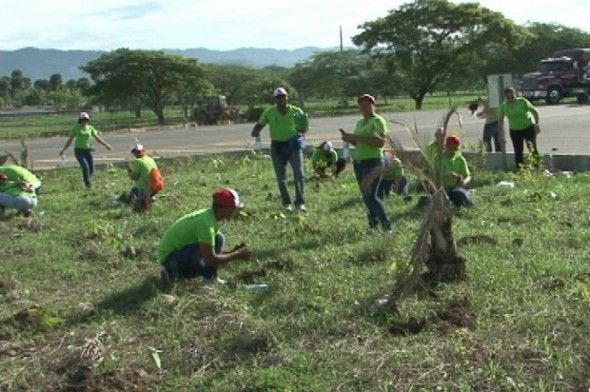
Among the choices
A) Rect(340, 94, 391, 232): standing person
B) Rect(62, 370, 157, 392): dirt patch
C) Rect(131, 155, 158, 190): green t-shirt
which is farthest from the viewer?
Rect(131, 155, 158, 190): green t-shirt

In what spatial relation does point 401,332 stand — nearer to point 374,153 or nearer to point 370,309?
point 370,309

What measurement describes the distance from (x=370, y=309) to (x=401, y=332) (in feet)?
1.65

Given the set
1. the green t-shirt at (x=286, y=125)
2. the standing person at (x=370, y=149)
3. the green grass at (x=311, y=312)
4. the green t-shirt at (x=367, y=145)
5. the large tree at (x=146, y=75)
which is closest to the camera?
the green grass at (x=311, y=312)

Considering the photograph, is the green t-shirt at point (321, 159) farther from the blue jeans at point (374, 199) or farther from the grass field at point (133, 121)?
the grass field at point (133, 121)

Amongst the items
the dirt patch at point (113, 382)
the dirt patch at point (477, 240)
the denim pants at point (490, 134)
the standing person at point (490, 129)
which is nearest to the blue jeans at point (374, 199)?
the dirt patch at point (477, 240)

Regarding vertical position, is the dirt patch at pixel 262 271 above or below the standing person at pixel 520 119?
below

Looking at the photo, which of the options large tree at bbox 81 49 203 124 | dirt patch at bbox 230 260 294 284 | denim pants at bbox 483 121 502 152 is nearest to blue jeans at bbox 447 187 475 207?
dirt patch at bbox 230 260 294 284

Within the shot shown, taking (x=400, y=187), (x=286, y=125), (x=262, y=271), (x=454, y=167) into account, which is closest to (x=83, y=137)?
(x=286, y=125)

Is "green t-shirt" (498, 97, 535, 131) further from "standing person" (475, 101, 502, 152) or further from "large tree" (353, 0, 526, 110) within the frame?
"large tree" (353, 0, 526, 110)

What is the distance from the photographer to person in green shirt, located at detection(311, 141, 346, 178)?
14.9 m

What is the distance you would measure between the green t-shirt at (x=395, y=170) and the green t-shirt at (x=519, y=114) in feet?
10.8

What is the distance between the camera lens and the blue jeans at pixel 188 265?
748 centimetres

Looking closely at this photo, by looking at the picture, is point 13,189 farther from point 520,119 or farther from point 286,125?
point 520,119

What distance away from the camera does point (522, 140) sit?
13.6 meters
